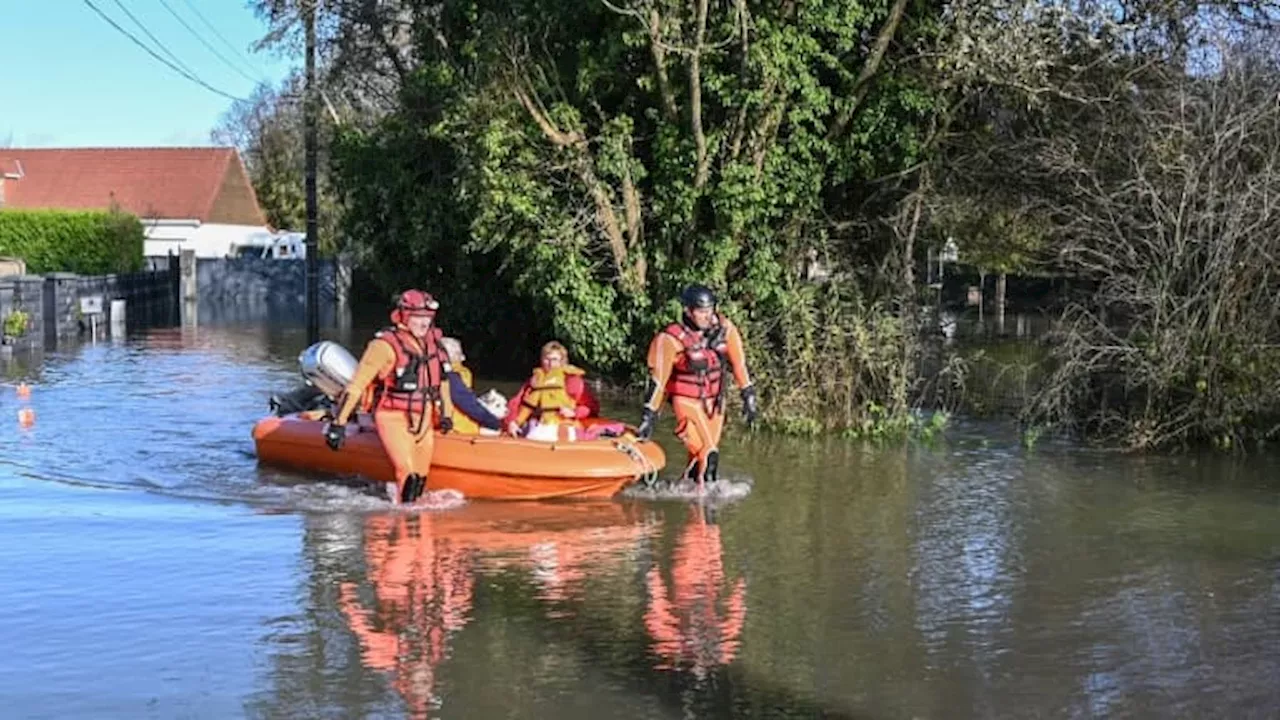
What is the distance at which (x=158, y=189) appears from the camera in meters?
61.3

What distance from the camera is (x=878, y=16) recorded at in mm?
16281

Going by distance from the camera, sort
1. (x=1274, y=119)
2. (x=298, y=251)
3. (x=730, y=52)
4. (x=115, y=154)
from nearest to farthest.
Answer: (x=1274, y=119)
(x=730, y=52)
(x=298, y=251)
(x=115, y=154)

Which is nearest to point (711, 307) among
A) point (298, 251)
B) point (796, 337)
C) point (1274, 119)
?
point (796, 337)

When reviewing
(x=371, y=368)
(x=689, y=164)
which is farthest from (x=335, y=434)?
(x=689, y=164)

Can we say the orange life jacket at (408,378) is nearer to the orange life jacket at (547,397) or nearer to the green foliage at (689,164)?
the orange life jacket at (547,397)

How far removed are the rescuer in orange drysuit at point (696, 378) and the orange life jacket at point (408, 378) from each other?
1759 millimetres

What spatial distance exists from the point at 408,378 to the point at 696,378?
2.32m

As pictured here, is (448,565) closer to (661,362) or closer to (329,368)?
(661,362)

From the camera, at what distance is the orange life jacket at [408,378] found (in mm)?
10266

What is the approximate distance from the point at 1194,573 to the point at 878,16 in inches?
371

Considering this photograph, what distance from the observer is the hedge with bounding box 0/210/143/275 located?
41.0m

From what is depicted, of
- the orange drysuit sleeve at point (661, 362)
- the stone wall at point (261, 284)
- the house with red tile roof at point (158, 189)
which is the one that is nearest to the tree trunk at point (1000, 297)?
the stone wall at point (261, 284)

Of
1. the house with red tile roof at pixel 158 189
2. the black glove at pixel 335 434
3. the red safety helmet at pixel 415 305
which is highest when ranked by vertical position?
the house with red tile roof at pixel 158 189

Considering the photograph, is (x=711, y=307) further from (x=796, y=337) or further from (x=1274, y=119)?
(x=1274, y=119)
